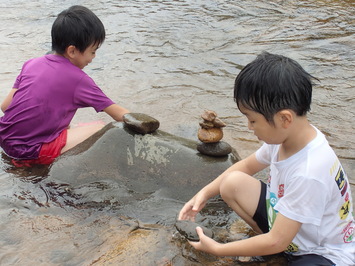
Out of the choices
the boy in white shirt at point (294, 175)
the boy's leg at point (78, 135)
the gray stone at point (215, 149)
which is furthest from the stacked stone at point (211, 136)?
the boy's leg at point (78, 135)

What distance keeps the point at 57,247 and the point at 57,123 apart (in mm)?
1282

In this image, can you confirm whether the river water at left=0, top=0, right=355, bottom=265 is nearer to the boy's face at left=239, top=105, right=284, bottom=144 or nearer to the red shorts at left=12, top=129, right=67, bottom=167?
the red shorts at left=12, top=129, right=67, bottom=167

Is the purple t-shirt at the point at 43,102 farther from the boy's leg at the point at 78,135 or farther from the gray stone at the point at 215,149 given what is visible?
the gray stone at the point at 215,149

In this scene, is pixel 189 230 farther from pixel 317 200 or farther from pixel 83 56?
pixel 83 56

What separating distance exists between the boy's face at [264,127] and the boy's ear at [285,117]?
0.02m

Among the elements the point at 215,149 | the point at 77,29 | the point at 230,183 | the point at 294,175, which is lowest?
the point at 215,149

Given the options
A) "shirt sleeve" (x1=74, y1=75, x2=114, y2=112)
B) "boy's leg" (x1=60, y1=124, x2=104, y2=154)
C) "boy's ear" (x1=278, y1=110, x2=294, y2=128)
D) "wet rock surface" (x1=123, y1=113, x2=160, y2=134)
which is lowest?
"boy's leg" (x1=60, y1=124, x2=104, y2=154)

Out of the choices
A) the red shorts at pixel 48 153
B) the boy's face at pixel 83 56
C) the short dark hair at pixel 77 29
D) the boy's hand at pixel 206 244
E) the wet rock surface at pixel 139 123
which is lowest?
the red shorts at pixel 48 153

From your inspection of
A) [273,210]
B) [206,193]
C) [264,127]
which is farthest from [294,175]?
[206,193]

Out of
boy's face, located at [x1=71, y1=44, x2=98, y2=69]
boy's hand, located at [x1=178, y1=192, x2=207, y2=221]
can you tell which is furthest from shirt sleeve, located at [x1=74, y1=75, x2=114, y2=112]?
boy's hand, located at [x1=178, y1=192, x2=207, y2=221]

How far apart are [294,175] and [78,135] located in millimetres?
2230

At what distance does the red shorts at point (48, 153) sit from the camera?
3.84 meters

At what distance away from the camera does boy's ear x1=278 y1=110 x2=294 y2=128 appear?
216 cm

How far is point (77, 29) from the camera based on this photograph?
3.68 metres
